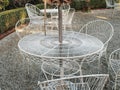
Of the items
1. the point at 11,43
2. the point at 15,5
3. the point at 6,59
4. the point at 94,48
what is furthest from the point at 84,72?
the point at 15,5

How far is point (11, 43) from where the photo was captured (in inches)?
229

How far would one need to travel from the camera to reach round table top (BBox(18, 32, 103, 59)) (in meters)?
2.86

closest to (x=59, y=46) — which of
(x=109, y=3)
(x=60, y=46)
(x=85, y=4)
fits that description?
(x=60, y=46)

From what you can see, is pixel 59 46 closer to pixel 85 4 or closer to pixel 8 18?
pixel 8 18

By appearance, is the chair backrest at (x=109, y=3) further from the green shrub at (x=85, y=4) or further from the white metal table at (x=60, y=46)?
the white metal table at (x=60, y=46)

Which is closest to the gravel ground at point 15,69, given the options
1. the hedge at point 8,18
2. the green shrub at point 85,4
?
the hedge at point 8,18

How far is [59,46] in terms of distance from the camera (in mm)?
3021

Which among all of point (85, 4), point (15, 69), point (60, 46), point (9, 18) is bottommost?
point (15, 69)

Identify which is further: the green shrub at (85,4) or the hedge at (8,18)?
the green shrub at (85,4)

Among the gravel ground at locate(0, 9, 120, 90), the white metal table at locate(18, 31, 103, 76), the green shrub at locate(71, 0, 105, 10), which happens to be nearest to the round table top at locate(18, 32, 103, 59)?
the white metal table at locate(18, 31, 103, 76)

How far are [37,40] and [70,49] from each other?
0.57m

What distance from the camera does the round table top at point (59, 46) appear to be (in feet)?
9.37

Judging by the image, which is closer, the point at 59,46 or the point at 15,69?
the point at 59,46

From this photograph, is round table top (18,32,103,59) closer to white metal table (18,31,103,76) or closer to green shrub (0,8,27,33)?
white metal table (18,31,103,76)
